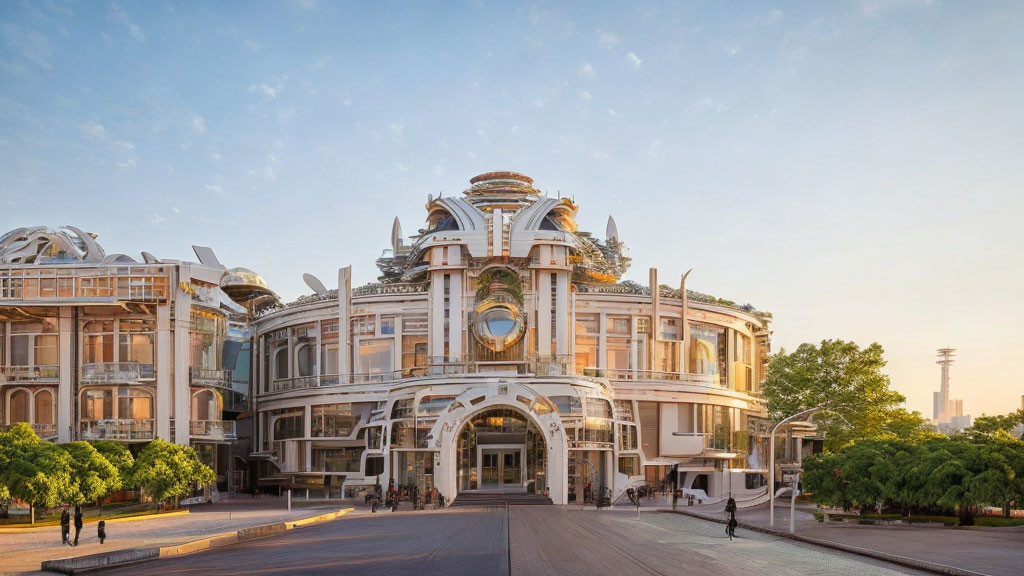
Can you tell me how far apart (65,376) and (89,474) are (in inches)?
769

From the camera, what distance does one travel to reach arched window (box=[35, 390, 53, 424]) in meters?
69.6

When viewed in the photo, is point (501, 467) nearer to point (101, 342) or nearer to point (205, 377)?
point (205, 377)

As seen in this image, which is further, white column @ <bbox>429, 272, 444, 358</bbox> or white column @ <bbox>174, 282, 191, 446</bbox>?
white column @ <bbox>429, 272, 444, 358</bbox>

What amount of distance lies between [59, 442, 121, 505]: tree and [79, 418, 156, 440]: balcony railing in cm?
1334

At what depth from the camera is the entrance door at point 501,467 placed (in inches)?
2778

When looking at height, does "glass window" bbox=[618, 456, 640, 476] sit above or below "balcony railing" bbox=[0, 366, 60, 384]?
A: below

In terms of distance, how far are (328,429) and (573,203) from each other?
27.2 meters

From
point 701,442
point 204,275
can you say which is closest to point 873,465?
point 701,442

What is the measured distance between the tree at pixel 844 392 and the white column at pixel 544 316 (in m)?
19.5

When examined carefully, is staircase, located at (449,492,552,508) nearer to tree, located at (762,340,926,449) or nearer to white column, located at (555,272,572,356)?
white column, located at (555,272,572,356)

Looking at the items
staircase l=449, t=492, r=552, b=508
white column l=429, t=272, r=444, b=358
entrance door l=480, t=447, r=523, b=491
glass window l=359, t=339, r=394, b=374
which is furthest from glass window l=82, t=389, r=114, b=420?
entrance door l=480, t=447, r=523, b=491

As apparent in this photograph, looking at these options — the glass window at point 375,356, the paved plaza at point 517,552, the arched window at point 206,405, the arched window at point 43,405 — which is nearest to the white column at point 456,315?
the glass window at point 375,356

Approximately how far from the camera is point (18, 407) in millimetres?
69688

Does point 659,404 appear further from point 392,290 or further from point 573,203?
point 392,290
